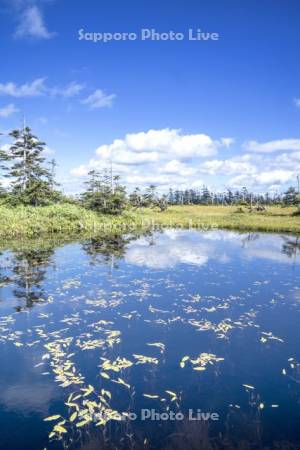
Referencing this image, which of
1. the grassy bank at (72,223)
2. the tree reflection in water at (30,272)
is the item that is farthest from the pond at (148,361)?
the grassy bank at (72,223)

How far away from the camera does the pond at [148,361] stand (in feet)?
21.7

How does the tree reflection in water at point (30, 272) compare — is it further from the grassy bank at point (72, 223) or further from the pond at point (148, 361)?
the grassy bank at point (72, 223)

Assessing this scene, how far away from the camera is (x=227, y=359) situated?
944cm

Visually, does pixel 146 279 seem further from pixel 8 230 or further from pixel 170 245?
pixel 8 230

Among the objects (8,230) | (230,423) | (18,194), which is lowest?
(230,423)

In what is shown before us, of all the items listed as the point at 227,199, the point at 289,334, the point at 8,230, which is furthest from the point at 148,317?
the point at 227,199

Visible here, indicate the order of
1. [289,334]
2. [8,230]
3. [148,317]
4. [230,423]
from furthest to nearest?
[8,230]
[148,317]
[289,334]
[230,423]

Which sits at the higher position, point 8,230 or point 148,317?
A: point 8,230

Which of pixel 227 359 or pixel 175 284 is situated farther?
pixel 175 284

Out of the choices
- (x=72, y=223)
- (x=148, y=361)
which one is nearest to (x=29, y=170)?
(x=72, y=223)

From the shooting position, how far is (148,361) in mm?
9281

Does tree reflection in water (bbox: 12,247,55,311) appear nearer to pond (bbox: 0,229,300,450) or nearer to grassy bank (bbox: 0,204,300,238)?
pond (bbox: 0,229,300,450)

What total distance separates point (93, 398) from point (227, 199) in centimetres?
15063

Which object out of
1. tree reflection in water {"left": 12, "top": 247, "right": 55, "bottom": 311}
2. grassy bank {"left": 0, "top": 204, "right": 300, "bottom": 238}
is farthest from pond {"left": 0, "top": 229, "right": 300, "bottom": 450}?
grassy bank {"left": 0, "top": 204, "right": 300, "bottom": 238}
